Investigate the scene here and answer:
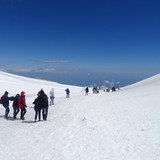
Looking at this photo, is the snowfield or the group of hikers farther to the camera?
the group of hikers

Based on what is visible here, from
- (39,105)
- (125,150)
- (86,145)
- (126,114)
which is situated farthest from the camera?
(126,114)

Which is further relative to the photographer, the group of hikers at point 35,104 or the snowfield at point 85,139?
the group of hikers at point 35,104

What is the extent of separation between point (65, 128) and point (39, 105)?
12.5 ft

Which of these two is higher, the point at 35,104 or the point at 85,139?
the point at 35,104

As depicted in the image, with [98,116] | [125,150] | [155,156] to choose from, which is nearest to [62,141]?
[125,150]

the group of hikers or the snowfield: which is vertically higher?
the group of hikers

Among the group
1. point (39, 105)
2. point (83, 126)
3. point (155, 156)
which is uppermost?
point (39, 105)

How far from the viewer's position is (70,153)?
36.3ft

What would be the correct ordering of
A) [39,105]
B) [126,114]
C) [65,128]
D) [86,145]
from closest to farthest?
[86,145]
[65,128]
[39,105]
[126,114]

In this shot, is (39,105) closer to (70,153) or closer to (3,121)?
(3,121)

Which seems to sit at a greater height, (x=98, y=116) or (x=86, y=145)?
(x=98, y=116)

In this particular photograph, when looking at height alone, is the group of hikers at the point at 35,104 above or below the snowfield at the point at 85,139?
above

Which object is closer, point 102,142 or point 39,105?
point 102,142

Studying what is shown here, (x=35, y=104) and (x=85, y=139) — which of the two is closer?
(x=85, y=139)
